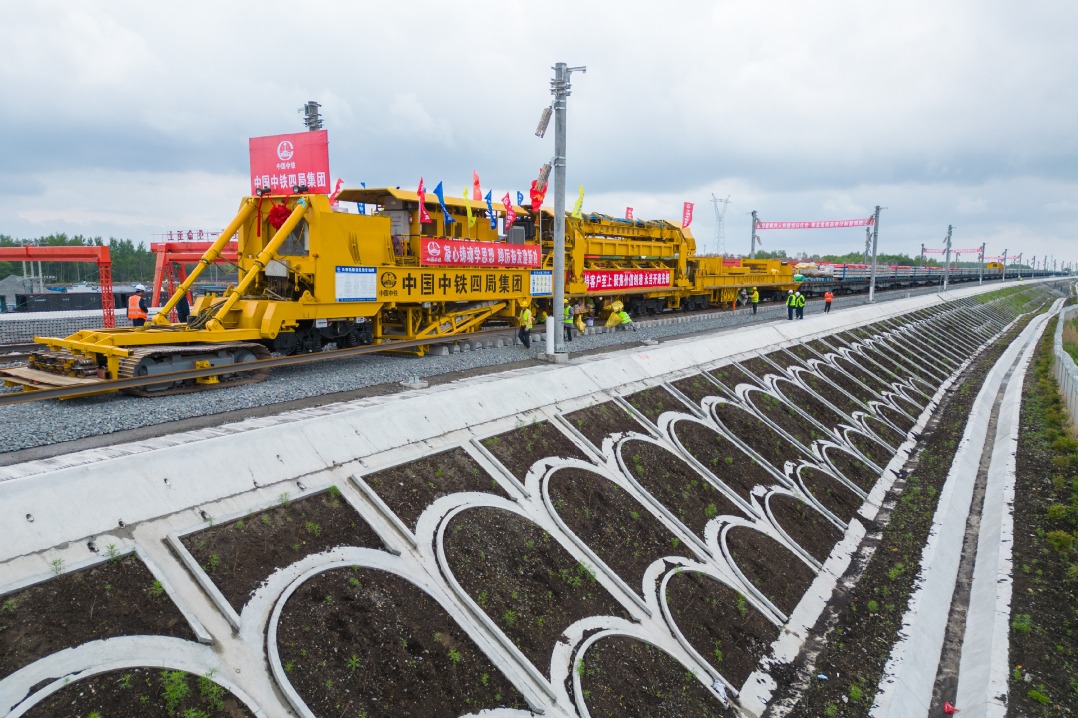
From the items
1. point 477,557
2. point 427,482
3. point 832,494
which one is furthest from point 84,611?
point 832,494

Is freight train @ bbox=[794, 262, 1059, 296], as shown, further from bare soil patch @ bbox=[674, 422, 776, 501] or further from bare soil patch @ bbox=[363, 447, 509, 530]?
bare soil patch @ bbox=[363, 447, 509, 530]

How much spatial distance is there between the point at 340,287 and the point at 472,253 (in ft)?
12.9

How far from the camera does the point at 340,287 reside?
12.9 meters

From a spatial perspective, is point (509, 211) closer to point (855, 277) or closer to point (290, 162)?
point (290, 162)

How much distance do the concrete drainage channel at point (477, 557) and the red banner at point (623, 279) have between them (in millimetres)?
7271

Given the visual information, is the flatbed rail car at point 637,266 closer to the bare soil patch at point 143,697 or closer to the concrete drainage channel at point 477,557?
the concrete drainage channel at point 477,557

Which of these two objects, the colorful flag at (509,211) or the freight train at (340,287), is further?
the colorful flag at (509,211)

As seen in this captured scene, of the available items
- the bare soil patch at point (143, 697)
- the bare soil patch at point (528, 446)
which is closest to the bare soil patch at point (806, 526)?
the bare soil patch at point (528, 446)

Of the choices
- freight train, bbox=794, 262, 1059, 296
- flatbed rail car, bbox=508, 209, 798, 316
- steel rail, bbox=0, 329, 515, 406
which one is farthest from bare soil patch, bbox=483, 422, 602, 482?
freight train, bbox=794, 262, 1059, 296

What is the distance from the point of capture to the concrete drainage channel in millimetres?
4984

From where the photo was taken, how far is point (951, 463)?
631 inches

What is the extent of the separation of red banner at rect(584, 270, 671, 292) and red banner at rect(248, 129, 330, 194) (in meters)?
9.40

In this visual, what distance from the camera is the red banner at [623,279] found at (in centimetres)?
2048

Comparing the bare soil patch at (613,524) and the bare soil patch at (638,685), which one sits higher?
the bare soil patch at (613,524)
